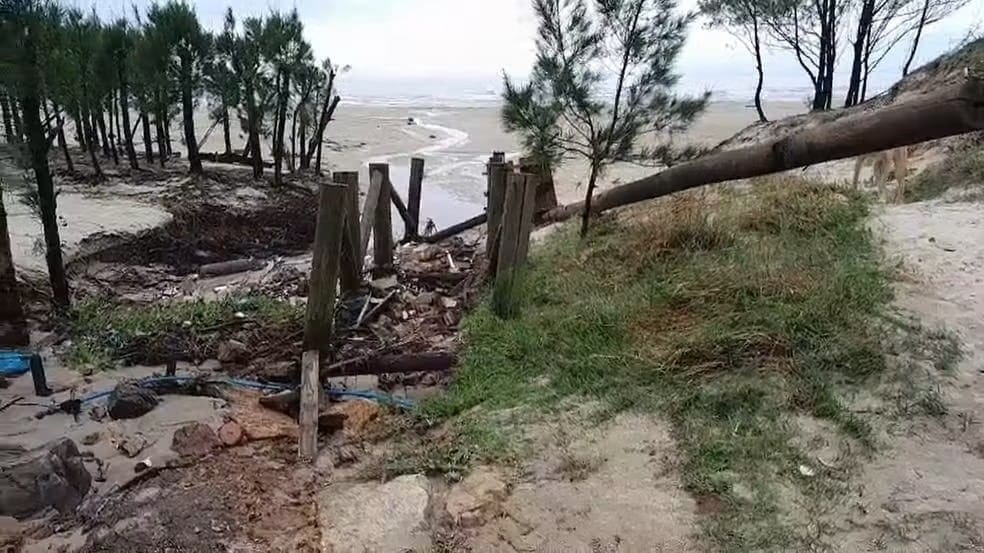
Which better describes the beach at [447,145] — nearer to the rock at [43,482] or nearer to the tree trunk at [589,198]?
the tree trunk at [589,198]

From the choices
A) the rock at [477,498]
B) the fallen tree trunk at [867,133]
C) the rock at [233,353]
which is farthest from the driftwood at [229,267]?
the rock at [477,498]

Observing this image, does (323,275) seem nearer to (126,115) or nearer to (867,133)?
(867,133)

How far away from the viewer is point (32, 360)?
16.8 ft

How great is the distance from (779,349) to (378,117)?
32976 millimetres

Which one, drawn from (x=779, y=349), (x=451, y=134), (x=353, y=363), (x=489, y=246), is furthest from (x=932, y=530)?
(x=451, y=134)

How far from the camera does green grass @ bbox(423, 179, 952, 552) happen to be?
3199 mm

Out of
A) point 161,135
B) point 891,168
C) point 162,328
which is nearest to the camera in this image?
point 162,328

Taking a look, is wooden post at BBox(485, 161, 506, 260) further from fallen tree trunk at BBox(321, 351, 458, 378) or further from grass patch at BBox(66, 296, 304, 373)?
fallen tree trunk at BBox(321, 351, 458, 378)

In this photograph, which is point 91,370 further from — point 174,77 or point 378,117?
point 378,117

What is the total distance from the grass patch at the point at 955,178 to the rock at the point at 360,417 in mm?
6623

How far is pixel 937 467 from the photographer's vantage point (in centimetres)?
306

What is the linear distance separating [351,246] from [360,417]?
2292mm

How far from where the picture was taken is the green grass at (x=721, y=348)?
3.20 metres

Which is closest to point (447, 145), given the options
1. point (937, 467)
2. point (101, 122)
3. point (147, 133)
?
point (147, 133)
